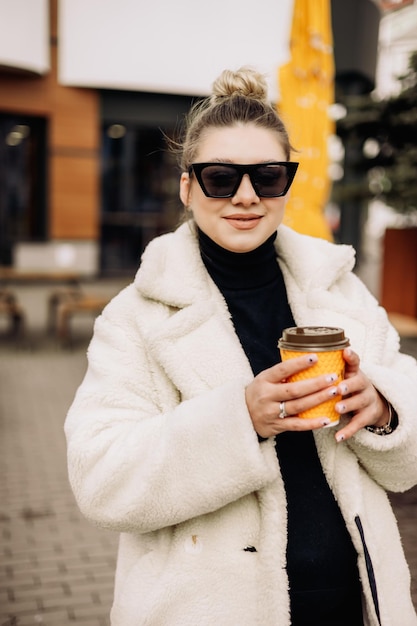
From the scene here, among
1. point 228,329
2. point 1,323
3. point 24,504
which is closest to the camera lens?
point 228,329

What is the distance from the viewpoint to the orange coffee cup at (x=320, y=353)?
142cm

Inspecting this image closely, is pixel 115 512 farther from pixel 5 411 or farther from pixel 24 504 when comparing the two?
pixel 5 411

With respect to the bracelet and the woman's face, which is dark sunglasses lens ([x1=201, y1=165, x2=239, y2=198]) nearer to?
the woman's face

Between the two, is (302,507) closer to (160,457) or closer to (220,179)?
(160,457)

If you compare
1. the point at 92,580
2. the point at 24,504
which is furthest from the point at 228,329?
the point at 24,504

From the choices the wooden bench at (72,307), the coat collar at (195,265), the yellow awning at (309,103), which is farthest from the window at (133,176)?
the coat collar at (195,265)

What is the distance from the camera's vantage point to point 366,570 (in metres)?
1.67

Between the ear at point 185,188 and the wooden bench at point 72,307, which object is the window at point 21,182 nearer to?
the wooden bench at point 72,307

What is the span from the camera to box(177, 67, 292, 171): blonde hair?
68.8 inches

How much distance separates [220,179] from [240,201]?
7cm

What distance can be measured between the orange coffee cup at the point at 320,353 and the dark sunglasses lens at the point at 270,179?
410 millimetres

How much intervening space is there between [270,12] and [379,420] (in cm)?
1757

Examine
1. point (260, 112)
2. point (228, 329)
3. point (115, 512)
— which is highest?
point (260, 112)

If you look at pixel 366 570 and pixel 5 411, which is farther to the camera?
pixel 5 411
